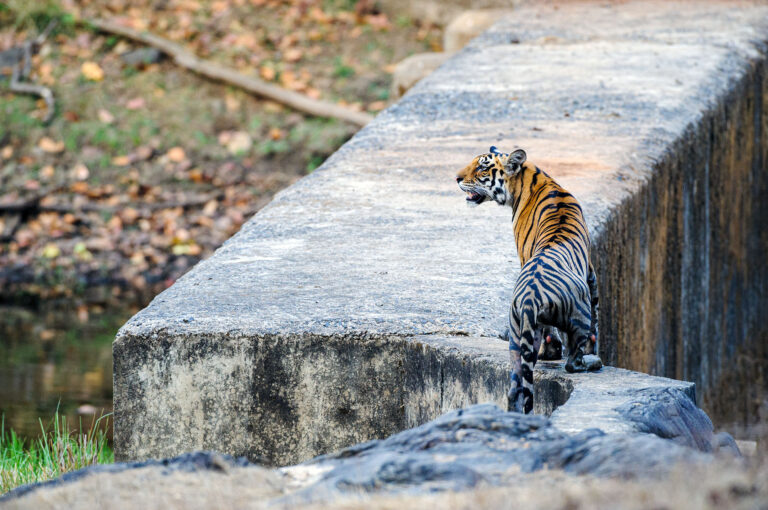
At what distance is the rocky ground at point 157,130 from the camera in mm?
9977

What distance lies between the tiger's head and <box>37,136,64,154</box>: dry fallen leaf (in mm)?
7866

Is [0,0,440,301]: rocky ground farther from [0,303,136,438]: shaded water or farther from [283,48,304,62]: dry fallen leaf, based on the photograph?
[0,303,136,438]: shaded water

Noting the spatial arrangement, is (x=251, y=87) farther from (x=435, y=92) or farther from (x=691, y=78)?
(x=691, y=78)

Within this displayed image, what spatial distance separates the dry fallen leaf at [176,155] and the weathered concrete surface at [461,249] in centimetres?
346

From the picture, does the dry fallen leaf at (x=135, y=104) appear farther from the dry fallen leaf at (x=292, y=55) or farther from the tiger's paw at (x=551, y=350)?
the tiger's paw at (x=551, y=350)

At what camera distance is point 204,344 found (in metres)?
4.02

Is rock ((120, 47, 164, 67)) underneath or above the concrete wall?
above

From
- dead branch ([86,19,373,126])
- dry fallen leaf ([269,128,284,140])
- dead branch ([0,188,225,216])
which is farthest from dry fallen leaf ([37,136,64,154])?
dry fallen leaf ([269,128,284,140])

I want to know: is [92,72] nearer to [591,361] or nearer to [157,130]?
[157,130]

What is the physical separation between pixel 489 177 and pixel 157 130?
25.8ft

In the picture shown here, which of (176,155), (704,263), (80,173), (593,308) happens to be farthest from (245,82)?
(593,308)

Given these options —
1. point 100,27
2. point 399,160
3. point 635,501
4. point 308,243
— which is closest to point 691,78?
point 399,160

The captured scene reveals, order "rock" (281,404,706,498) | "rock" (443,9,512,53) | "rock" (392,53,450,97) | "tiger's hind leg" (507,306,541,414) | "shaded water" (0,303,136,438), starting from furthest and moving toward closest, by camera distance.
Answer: "rock" (443,9,512,53)
"rock" (392,53,450,97)
"shaded water" (0,303,136,438)
"tiger's hind leg" (507,306,541,414)
"rock" (281,404,706,498)

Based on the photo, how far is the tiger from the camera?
3.40 metres
